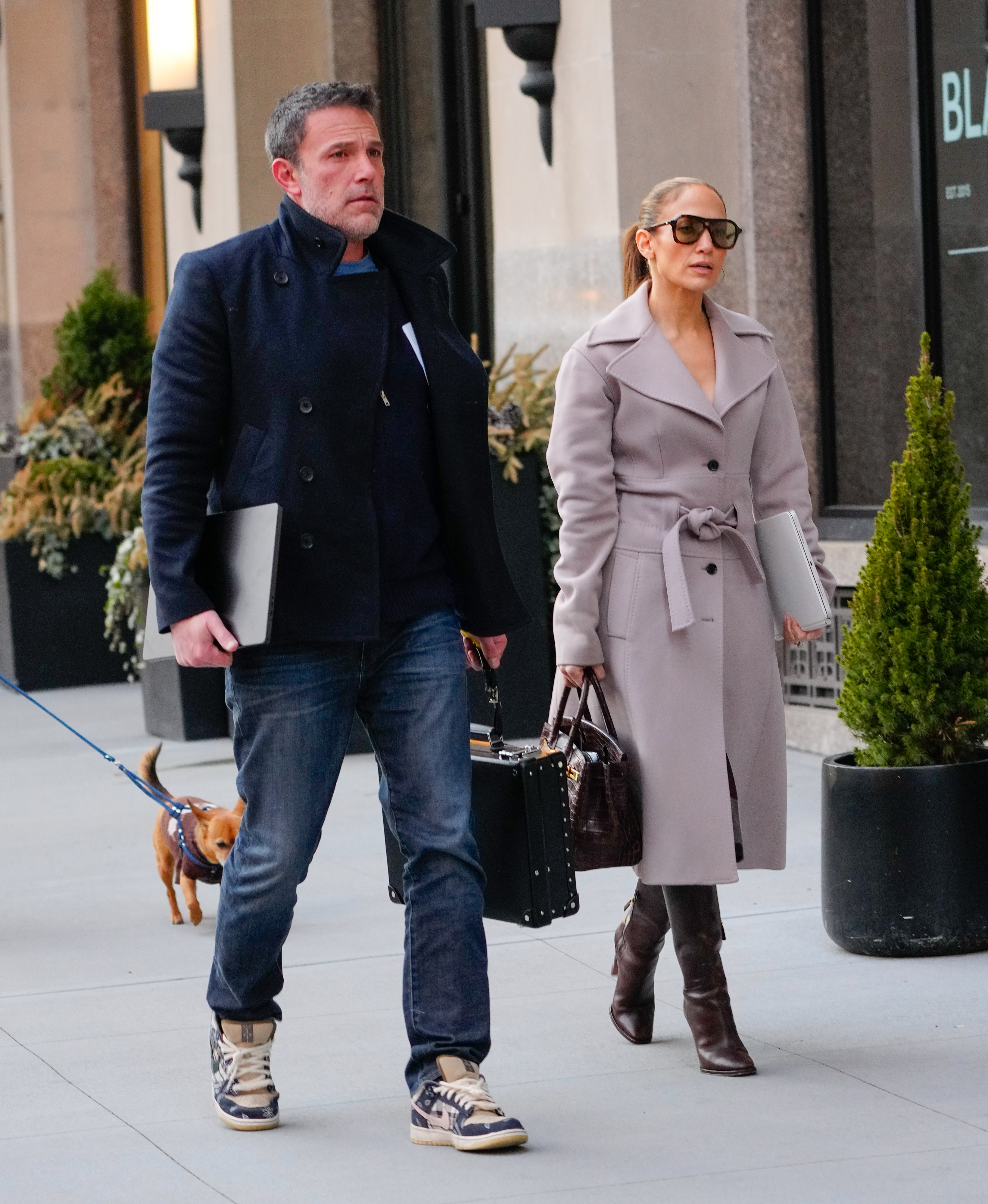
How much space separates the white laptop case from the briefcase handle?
0.73 m

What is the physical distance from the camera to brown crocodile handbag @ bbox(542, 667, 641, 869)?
4.57 meters

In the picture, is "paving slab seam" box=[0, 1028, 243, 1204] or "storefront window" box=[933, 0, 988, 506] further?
"storefront window" box=[933, 0, 988, 506]

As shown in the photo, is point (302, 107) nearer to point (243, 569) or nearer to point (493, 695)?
point (243, 569)

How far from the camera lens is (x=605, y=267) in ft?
30.9

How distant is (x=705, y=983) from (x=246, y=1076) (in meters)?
1.05

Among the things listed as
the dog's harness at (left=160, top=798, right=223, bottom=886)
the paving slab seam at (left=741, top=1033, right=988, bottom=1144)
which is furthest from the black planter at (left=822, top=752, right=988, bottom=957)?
the dog's harness at (left=160, top=798, right=223, bottom=886)

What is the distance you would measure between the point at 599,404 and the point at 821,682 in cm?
450

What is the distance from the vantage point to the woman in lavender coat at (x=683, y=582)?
4621mm

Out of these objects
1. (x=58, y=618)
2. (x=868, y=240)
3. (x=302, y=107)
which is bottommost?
(x=58, y=618)

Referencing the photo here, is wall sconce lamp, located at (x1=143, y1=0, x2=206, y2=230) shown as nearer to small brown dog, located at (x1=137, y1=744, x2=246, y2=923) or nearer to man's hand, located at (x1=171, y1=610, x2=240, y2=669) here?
small brown dog, located at (x1=137, y1=744, x2=246, y2=923)

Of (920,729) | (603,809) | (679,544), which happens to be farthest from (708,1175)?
(920,729)

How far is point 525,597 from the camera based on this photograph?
9500 millimetres

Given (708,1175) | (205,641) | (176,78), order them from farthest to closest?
(176,78) → (205,641) → (708,1175)

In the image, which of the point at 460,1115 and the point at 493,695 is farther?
the point at 493,695
